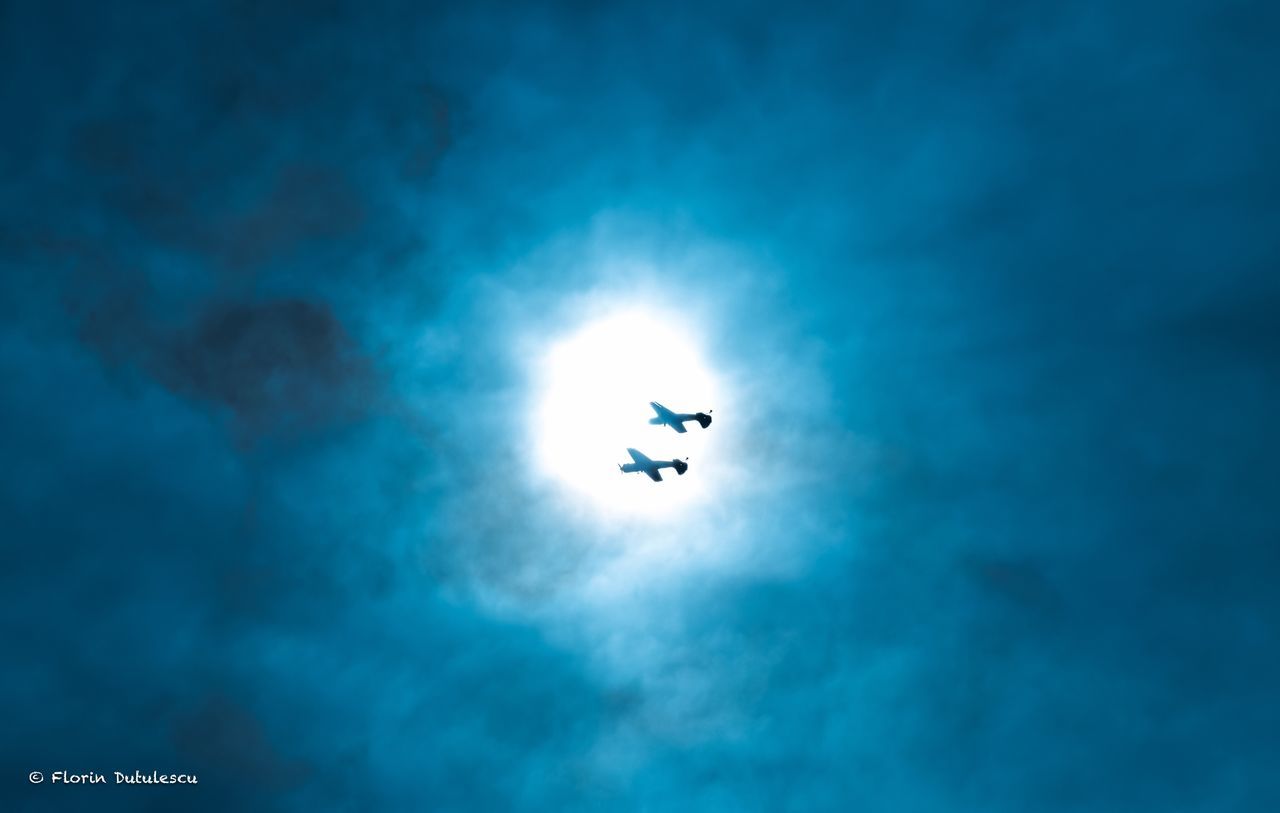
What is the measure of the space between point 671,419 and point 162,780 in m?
137

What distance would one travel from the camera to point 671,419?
199000mm

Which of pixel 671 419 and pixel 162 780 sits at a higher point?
pixel 671 419

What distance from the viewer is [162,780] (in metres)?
200
